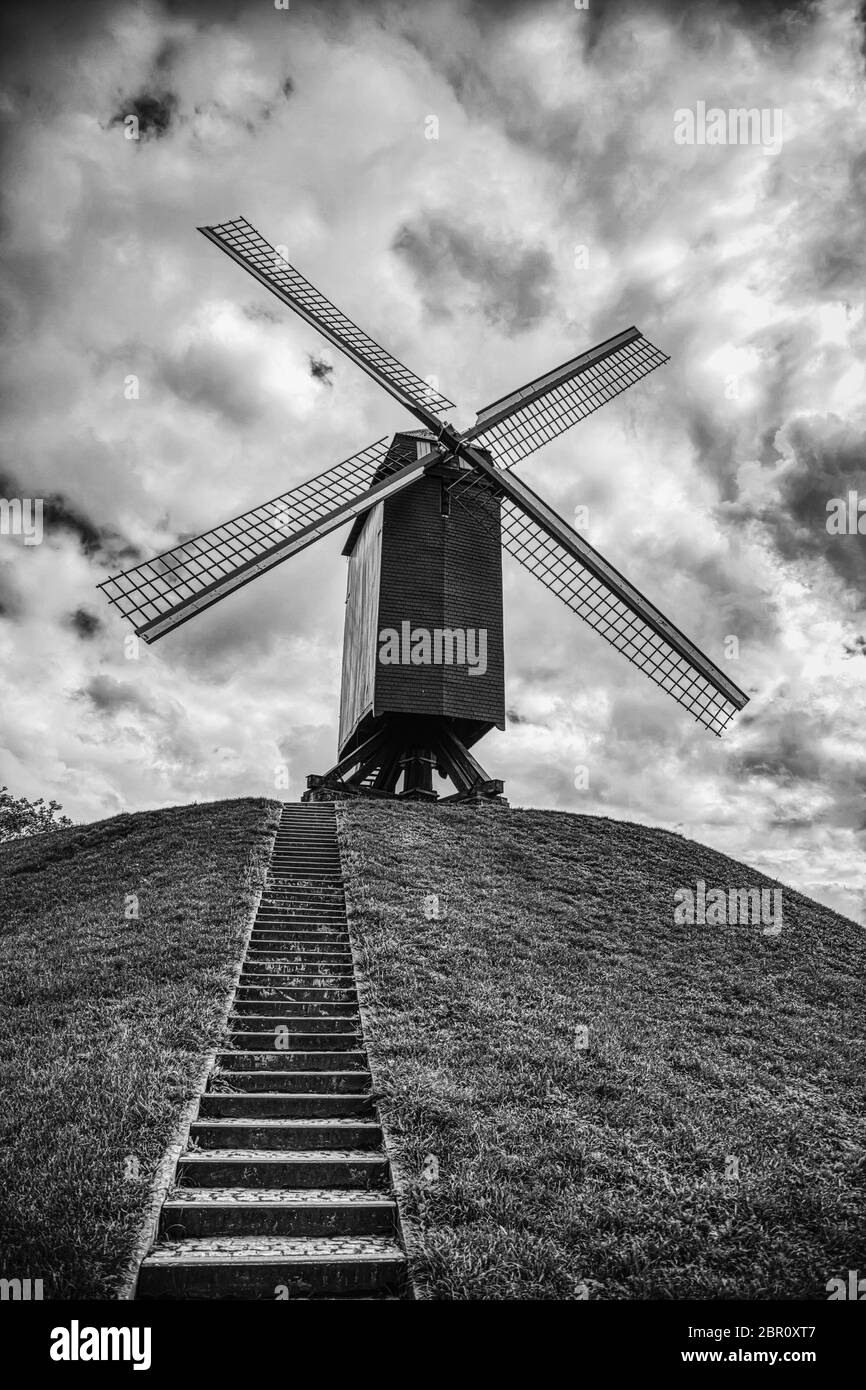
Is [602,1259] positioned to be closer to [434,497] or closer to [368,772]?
[368,772]

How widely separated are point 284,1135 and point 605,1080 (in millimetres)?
3201

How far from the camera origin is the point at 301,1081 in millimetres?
7180

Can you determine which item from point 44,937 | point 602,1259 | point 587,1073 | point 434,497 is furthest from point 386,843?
point 602,1259

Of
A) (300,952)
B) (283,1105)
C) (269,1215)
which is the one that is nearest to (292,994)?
(300,952)

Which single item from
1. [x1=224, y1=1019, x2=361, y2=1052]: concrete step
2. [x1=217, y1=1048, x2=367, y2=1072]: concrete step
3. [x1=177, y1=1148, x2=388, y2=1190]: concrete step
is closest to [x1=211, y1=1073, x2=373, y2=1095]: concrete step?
[x1=217, y1=1048, x2=367, y2=1072]: concrete step

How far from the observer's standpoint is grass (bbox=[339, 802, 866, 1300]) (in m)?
4.90

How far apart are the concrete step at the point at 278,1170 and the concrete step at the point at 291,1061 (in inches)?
59.9

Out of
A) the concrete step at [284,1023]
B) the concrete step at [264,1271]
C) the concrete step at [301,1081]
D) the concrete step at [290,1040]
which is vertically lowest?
the concrete step at [264,1271]

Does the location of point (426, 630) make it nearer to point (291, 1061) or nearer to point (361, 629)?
point (361, 629)

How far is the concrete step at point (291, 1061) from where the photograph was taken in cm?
744

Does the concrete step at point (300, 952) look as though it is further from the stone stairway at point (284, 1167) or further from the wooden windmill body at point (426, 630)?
the wooden windmill body at point (426, 630)

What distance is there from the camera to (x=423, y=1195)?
534 cm

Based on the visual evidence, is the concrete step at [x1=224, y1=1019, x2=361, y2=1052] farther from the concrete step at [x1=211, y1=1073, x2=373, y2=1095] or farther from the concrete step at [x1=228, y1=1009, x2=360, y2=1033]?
the concrete step at [x1=211, y1=1073, x2=373, y2=1095]

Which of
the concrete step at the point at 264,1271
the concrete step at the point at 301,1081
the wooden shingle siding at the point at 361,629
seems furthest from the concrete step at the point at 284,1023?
the wooden shingle siding at the point at 361,629
